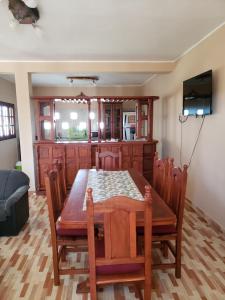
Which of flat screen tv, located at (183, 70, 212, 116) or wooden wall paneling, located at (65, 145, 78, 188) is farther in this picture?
wooden wall paneling, located at (65, 145, 78, 188)

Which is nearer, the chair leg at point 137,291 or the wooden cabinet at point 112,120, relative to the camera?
the chair leg at point 137,291

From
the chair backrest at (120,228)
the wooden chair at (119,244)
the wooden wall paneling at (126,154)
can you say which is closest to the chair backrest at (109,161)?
the wooden wall paneling at (126,154)

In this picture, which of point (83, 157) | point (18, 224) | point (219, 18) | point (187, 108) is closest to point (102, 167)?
point (83, 157)

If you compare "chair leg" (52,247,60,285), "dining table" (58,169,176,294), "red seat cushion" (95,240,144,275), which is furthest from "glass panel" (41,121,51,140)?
"red seat cushion" (95,240,144,275)

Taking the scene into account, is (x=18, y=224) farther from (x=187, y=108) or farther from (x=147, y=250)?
(x=187, y=108)

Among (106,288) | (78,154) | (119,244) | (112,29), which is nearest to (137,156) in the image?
(78,154)

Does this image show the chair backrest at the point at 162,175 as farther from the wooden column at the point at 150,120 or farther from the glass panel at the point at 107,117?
the glass panel at the point at 107,117

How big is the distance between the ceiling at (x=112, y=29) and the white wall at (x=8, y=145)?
1.90 m

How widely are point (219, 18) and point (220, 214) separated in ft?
7.71

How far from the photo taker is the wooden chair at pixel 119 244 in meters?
1.32

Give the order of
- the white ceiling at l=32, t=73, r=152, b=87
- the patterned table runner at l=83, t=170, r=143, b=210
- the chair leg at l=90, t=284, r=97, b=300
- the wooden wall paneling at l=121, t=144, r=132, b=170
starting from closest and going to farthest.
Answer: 1. the chair leg at l=90, t=284, r=97, b=300
2. the patterned table runner at l=83, t=170, r=143, b=210
3. the wooden wall paneling at l=121, t=144, r=132, b=170
4. the white ceiling at l=32, t=73, r=152, b=87

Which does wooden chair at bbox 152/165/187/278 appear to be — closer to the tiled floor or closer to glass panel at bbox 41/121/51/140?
the tiled floor

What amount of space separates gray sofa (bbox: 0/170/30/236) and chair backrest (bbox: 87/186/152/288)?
170 centimetres

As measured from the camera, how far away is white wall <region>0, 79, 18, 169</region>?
5462 mm
